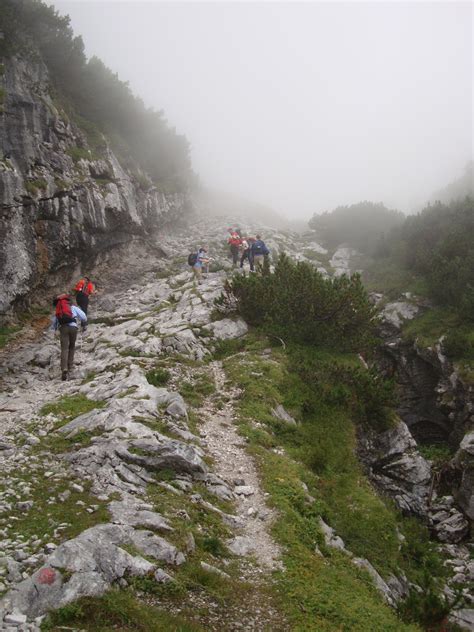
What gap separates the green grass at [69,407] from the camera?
10719 millimetres

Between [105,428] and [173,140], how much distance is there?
117ft

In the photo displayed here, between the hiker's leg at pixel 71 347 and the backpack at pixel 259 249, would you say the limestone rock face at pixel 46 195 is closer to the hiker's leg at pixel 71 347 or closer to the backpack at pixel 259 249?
the hiker's leg at pixel 71 347

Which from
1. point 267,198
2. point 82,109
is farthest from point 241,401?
point 267,198

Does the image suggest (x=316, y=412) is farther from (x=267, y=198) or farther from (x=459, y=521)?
(x=267, y=198)

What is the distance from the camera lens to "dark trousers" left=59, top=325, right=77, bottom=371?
1384 centimetres

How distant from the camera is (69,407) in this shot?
1126cm

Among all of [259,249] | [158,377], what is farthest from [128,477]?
[259,249]

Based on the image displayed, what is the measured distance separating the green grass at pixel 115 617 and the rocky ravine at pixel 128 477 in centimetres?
16

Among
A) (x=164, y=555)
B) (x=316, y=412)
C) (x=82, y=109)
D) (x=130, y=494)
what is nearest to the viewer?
(x=164, y=555)

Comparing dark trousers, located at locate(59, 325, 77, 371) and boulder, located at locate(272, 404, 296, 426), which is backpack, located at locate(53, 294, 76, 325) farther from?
boulder, located at locate(272, 404, 296, 426)

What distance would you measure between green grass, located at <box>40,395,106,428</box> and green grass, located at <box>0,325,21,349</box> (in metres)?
4.82

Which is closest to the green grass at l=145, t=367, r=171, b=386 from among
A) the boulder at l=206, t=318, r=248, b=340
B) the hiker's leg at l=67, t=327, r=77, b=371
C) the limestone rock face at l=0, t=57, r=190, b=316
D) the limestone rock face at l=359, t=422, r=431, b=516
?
the hiker's leg at l=67, t=327, r=77, b=371

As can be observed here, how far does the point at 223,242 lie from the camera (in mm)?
32188

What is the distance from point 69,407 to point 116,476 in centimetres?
378
